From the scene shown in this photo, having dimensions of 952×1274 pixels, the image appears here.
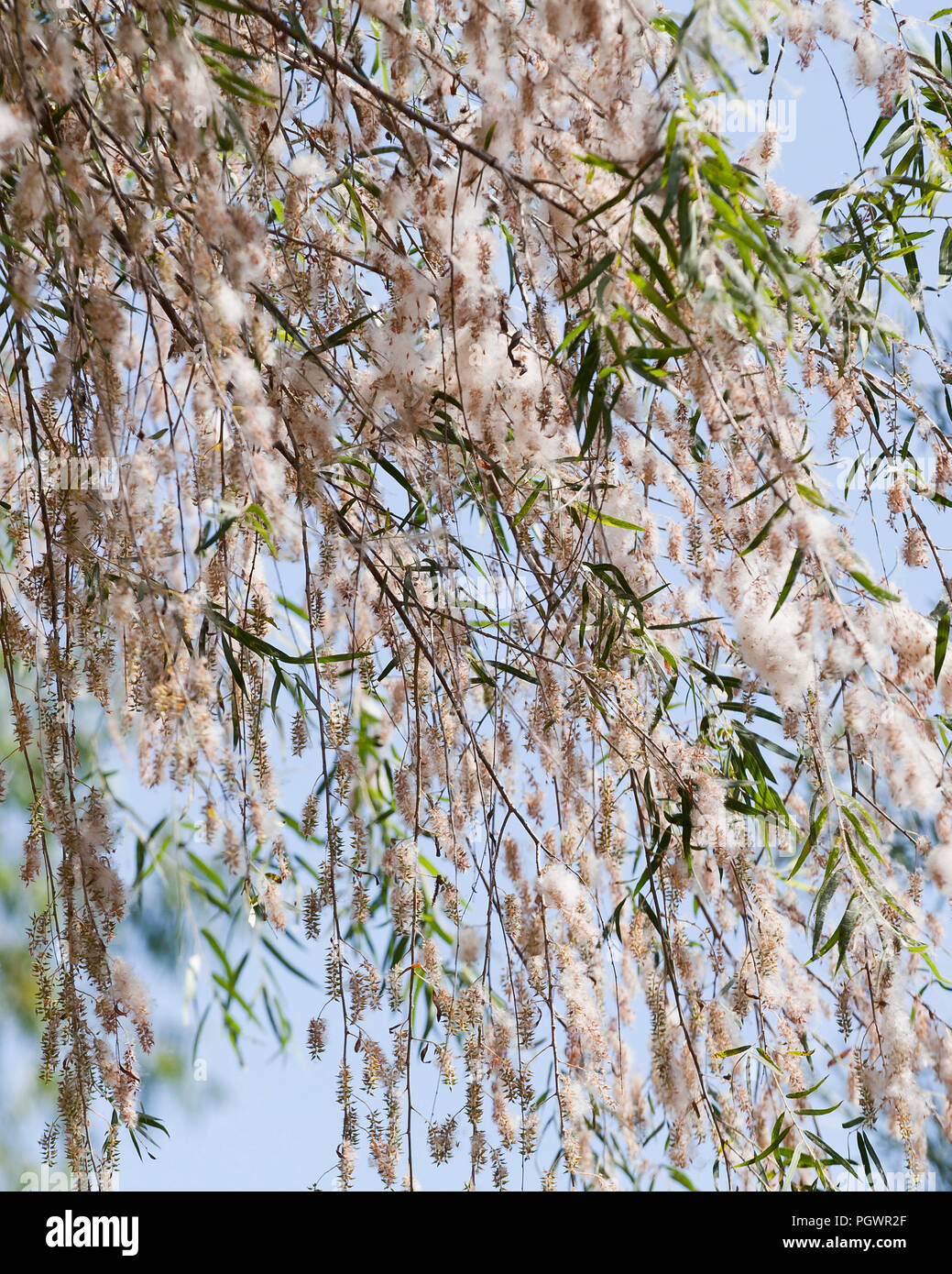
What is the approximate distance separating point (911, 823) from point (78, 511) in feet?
3.50

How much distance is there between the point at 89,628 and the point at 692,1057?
79 cm

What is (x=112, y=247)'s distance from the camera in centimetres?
135

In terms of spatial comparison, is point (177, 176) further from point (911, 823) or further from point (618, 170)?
point (911, 823)

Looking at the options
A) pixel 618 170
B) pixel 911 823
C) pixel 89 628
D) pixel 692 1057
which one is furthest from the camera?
pixel 911 823

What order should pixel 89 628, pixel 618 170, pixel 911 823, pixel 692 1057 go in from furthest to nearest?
1. pixel 911 823
2. pixel 692 1057
3. pixel 89 628
4. pixel 618 170

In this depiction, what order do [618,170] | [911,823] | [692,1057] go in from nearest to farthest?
[618,170], [692,1057], [911,823]

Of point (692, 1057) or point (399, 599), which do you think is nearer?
point (692, 1057)

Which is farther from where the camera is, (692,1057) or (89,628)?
(692,1057)
